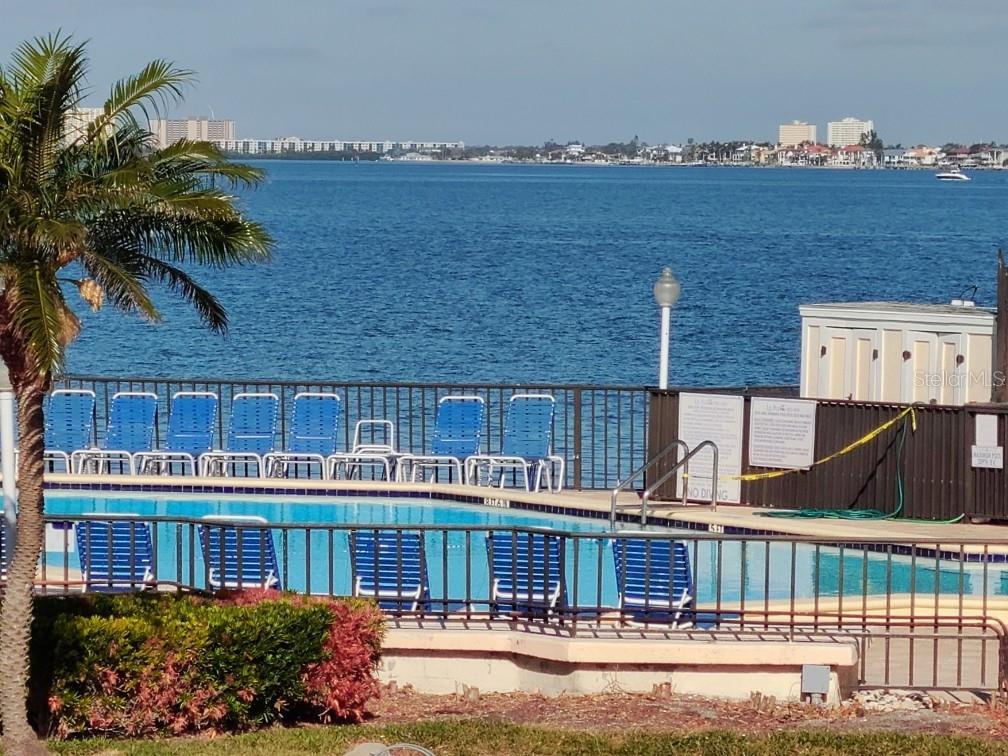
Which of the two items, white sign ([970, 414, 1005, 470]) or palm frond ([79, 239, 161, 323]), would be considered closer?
palm frond ([79, 239, 161, 323])

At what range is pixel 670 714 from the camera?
33.4 feet

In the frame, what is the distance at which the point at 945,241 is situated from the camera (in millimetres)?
103500

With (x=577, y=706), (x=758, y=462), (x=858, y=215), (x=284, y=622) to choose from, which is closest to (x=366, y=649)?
(x=284, y=622)

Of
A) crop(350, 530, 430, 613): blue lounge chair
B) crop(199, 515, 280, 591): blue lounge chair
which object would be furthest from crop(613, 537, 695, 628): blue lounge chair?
crop(199, 515, 280, 591): blue lounge chair

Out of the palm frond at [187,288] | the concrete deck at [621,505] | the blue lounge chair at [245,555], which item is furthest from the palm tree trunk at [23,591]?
the concrete deck at [621,505]

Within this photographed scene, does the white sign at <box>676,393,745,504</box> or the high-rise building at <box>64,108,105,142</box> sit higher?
the high-rise building at <box>64,108,105,142</box>

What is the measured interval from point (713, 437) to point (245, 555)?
618cm

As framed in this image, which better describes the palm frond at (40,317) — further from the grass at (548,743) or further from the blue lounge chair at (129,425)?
the blue lounge chair at (129,425)

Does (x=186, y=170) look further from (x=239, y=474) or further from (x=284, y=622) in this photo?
(x=239, y=474)

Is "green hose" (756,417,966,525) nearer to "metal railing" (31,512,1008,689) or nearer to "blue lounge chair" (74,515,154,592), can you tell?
"metal railing" (31,512,1008,689)

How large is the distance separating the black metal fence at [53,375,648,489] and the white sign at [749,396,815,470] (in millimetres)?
1328

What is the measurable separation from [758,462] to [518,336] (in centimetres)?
3178

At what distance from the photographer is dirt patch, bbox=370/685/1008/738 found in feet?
32.2

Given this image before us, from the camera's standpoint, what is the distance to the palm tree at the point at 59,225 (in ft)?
28.1
